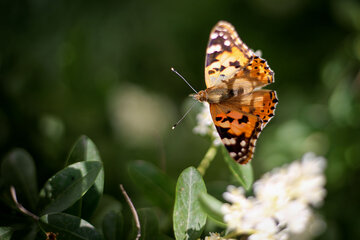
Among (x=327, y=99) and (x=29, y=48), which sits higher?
(x=327, y=99)

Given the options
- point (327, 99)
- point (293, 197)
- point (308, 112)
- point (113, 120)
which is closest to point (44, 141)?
point (113, 120)

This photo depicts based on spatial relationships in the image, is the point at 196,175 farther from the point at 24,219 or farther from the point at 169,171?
the point at 169,171

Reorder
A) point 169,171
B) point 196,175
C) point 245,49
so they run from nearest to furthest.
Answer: point 196,175 < point 245,49 < point 169,171

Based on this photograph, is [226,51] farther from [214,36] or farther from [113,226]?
[113,226]

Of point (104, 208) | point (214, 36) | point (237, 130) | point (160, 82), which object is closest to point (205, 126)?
point (237, 130)

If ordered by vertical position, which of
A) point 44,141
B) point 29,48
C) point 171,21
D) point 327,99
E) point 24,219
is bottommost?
point 24,219

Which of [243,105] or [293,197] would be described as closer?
[293,197]

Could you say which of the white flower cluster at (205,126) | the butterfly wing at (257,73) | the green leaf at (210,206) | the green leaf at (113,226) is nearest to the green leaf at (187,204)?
the green leaf at (210,206)
